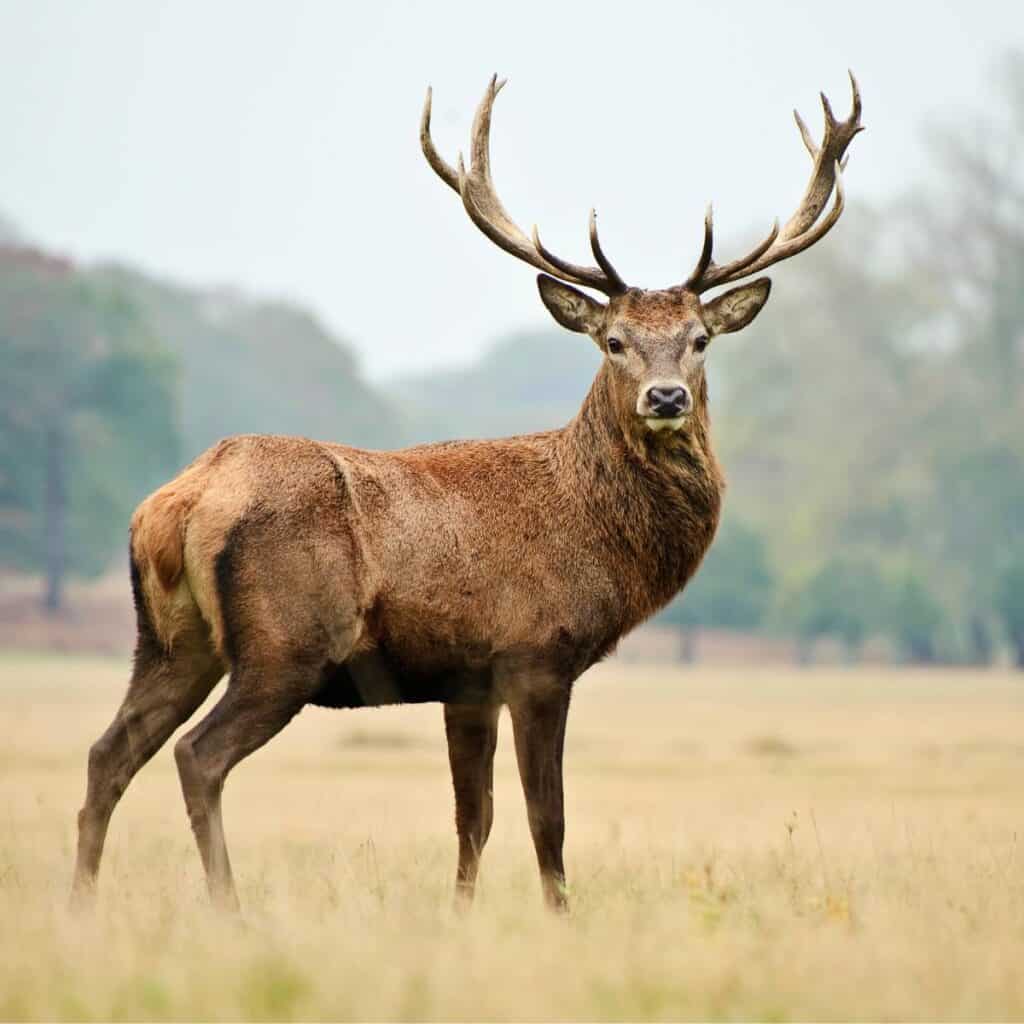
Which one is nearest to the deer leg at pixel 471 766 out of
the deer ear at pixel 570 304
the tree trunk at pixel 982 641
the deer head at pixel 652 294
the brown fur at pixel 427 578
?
the brown fur at pixel 427 578

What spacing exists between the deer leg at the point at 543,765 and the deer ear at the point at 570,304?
1961mm

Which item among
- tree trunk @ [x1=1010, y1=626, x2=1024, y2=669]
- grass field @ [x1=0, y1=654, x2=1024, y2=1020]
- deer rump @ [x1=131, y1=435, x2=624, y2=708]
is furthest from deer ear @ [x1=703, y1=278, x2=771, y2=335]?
tree trunk @ [x1=1010, y1=626, x2=1024, y2=669]

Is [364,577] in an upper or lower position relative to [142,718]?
upper

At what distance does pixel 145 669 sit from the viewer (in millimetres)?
8648

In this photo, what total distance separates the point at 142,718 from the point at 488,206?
327 cm

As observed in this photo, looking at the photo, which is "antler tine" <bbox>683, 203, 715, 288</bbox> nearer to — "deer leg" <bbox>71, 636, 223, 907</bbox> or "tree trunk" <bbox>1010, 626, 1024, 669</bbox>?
"deer leg" <bbox>71, 636, 223, 907</bbox>

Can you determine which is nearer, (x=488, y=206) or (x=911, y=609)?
(x=488, y=206)

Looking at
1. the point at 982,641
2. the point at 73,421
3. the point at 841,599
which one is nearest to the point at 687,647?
the point at 841,599

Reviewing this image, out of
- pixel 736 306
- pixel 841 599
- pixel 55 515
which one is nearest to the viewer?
pixel 736 306

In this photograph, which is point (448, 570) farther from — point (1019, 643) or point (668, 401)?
point (1019, 643)

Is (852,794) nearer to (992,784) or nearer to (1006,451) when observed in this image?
(992,784)

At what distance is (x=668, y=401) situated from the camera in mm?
8891

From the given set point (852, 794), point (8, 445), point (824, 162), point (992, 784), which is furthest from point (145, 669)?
point (8, 445)

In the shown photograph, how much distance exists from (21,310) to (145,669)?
179ft
